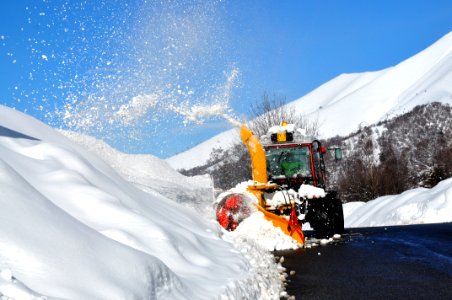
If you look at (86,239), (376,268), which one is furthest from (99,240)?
(376,268)

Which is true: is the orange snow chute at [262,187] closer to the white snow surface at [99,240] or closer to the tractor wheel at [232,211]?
the white snow surface at [99,240]

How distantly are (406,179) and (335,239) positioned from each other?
4094 cm

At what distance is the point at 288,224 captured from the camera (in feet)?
38.0

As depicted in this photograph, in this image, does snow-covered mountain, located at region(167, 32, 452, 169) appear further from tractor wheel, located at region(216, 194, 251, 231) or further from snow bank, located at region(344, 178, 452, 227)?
tractor wheel, located at region(216, 194, 251, 231)

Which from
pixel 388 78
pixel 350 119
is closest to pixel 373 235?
pixel 350 119

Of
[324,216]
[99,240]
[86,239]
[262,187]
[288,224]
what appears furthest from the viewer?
[324,216]

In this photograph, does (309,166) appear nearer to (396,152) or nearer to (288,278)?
(288,278)

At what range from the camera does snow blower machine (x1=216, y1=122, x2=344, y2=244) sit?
38.6ft

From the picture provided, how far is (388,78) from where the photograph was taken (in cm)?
19512

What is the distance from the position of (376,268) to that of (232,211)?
3880 millimetres

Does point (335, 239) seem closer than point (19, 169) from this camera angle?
No

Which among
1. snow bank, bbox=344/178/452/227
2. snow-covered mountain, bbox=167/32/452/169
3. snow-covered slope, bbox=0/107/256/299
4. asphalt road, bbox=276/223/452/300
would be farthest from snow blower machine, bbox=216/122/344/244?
snow-covered mountain, bbox=167/32/452/169

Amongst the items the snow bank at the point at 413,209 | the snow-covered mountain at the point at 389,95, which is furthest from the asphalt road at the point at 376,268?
the snow-covered mountain at the point at 389,95

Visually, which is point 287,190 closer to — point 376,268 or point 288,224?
point 288,224
